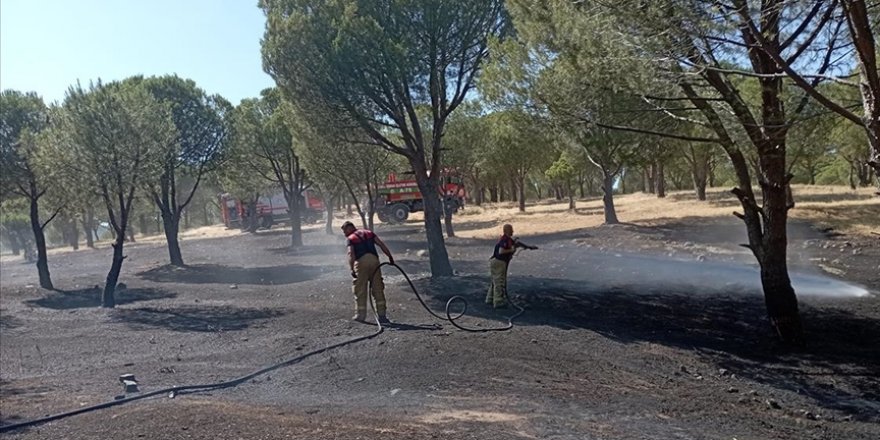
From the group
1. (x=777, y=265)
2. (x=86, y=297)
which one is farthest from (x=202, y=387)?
(x=86, y=297)

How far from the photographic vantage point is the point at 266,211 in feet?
174

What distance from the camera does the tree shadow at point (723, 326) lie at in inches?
325

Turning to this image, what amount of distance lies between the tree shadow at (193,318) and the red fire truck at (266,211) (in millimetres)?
A: 35566

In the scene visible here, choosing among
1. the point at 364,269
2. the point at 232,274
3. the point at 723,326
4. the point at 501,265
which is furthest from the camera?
the point at 232,274

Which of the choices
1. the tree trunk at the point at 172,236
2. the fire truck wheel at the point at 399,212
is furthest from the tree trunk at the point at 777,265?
the fire truck wheel at the point at 399,212

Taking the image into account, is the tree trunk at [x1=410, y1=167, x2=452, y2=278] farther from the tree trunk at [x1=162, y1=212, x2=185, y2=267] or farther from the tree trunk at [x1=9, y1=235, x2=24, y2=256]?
the tree trunk at [x1=9, y1=235, x2=24, y2=256]

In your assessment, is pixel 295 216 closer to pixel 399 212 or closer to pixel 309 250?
pixel 309 250

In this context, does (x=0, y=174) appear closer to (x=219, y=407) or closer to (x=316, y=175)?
(x=316, y=175)

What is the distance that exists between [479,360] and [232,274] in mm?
17339

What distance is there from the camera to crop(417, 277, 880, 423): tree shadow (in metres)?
8.27

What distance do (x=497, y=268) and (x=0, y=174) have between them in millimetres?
16248

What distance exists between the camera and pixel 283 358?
365 inches

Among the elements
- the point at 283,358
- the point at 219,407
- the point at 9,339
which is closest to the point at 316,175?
the point at 9,339

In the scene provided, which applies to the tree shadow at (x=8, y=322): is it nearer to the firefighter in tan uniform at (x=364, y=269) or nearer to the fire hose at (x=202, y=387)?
the firefighter in tan uniform at (x=364, y=269)
